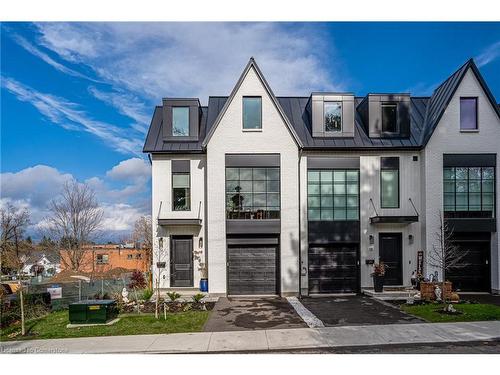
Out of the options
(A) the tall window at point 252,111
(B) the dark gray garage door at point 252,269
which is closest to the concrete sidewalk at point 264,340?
(B) the dark gray garage door at point 252,269

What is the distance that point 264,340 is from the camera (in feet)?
34.1

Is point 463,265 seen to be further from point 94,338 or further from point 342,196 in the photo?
point 94,338

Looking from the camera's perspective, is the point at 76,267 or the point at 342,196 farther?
the point at 76,267

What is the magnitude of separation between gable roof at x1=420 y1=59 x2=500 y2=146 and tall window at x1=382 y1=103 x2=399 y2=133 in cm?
153

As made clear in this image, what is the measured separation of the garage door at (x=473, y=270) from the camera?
60.9 ft

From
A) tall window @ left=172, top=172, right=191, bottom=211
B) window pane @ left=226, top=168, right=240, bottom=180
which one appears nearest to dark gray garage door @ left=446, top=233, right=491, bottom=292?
window pane @ left=226, top=168, right=240, bottom=180

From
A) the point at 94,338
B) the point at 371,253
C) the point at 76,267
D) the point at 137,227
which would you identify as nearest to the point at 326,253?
the point at 371,253

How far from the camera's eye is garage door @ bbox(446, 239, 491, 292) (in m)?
18.6

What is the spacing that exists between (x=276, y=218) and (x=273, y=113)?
4.98 m

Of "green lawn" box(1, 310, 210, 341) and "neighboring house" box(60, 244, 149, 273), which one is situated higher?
"green lawn" box(1, 310, 210, 341)

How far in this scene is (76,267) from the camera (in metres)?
35.0

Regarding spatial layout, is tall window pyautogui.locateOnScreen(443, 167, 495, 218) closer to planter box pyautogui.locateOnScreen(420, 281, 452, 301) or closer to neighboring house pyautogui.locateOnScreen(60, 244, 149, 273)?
planter box pyautogui.locateOnScreen(420, 281, 452, 301)

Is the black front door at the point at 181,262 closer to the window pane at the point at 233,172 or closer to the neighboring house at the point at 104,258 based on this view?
the window pane at the point at 233,172

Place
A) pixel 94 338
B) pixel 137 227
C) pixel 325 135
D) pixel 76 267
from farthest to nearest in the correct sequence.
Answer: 1. pixel 137 227
2. pixel 76 267
3. pixel 325 135
4. pixel 94 338
